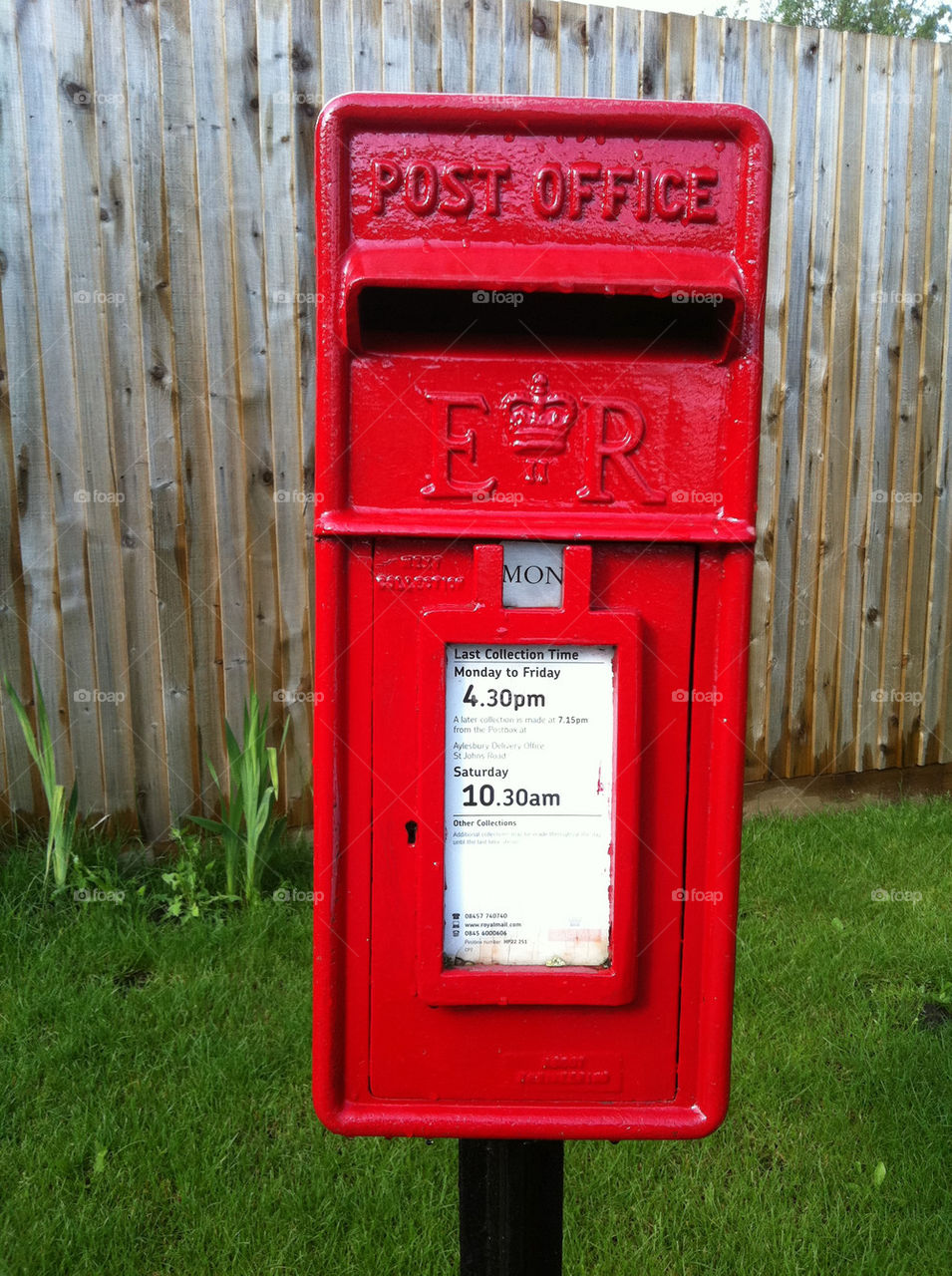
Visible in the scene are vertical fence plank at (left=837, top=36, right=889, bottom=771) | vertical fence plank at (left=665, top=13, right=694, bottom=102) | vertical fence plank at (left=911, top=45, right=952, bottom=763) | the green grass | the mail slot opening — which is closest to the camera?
the mail slot opening

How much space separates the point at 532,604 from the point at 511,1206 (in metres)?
0.98

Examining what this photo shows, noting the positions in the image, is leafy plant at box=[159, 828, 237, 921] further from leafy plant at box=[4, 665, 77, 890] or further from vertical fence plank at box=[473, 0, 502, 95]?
vertical fence plank at box=[473, 0, 502, 95]

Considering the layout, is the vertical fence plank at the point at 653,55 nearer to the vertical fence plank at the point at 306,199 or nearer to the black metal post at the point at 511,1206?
the vertical fence plank at the point at 306,199

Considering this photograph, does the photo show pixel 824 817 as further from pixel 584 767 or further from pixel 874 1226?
pixel 584 767

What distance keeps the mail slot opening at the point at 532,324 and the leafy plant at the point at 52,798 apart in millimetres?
2285

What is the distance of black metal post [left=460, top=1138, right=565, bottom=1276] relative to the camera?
1579 mm

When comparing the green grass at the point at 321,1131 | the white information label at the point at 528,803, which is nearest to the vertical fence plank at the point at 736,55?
the green grass at the point at 321,1131

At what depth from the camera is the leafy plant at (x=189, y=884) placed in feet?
10.5

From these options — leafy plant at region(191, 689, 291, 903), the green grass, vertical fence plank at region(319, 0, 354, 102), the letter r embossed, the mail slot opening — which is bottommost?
the green grass

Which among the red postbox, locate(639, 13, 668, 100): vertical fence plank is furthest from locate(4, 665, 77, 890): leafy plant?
locate(639, 13, 668, 100): vertical fence plank

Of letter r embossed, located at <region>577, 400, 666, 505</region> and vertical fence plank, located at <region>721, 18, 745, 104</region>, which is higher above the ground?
vertical fence plank, located at <region>721, 18, 745, 104</region>

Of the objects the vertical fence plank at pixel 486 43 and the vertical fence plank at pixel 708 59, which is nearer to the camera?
the vertical fence plank at pixel 486 43

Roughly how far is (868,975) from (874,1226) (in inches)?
38.5

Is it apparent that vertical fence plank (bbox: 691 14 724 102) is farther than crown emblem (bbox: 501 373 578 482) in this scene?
Yes
